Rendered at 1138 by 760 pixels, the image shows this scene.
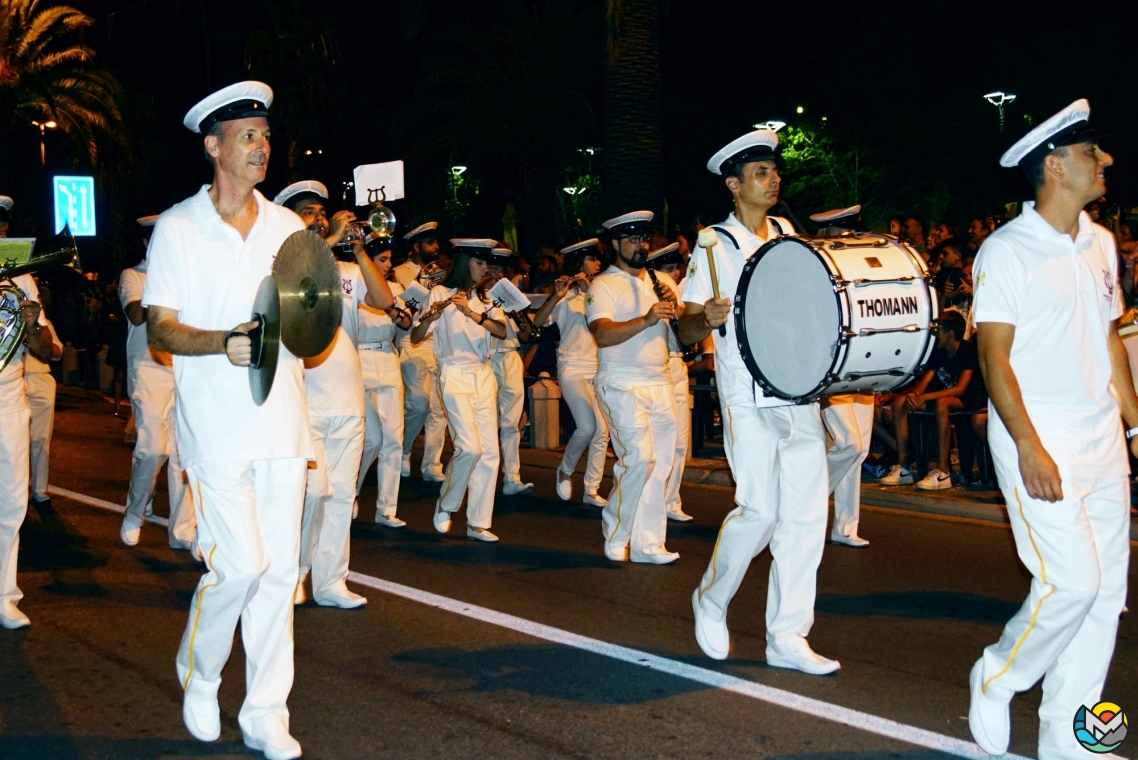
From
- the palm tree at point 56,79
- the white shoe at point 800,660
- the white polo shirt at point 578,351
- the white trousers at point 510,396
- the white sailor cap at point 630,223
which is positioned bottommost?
the white shoe at point 800,660

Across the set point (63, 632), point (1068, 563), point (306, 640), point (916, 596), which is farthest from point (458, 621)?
point (1068, 563)

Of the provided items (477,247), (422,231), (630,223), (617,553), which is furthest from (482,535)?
(422,231)

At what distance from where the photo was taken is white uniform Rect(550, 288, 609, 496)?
11.5 meters

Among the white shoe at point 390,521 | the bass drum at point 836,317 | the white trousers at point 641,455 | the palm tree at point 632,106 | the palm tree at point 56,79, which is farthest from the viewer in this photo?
the palm tree at point 56,79

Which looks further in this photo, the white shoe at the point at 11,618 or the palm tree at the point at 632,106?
the palm tree at the point at 632,106

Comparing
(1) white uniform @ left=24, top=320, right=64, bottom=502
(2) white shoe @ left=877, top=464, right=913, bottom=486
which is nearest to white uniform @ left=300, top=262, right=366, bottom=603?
(1) white uniform @ left=24, top=320, right=64, bottom=502

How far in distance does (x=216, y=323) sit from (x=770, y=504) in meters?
2.51

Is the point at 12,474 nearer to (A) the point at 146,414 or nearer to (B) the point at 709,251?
(A) the point at 146,414

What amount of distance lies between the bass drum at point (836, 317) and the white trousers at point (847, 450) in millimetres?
3011

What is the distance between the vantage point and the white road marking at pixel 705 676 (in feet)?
16.6

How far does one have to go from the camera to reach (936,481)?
1148 centimetres

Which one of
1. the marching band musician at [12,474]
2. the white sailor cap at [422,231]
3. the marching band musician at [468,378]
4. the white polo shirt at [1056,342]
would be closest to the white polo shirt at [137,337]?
the marching band musician at [468,378]

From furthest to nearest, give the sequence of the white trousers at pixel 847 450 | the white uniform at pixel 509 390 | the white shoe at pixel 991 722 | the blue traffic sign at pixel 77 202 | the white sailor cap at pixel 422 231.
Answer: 1. the blue traffic sign at pixel 77 202
2. the white uniform at pixel 509 390
3. the white sailor cap at pixel 422 231
4. the white trousers at pixel 847 450
5. the white shoe at pixel 991 722

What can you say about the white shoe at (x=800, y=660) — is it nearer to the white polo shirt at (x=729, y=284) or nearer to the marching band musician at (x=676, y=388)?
the white polo shirt at (x=729, y=284)
